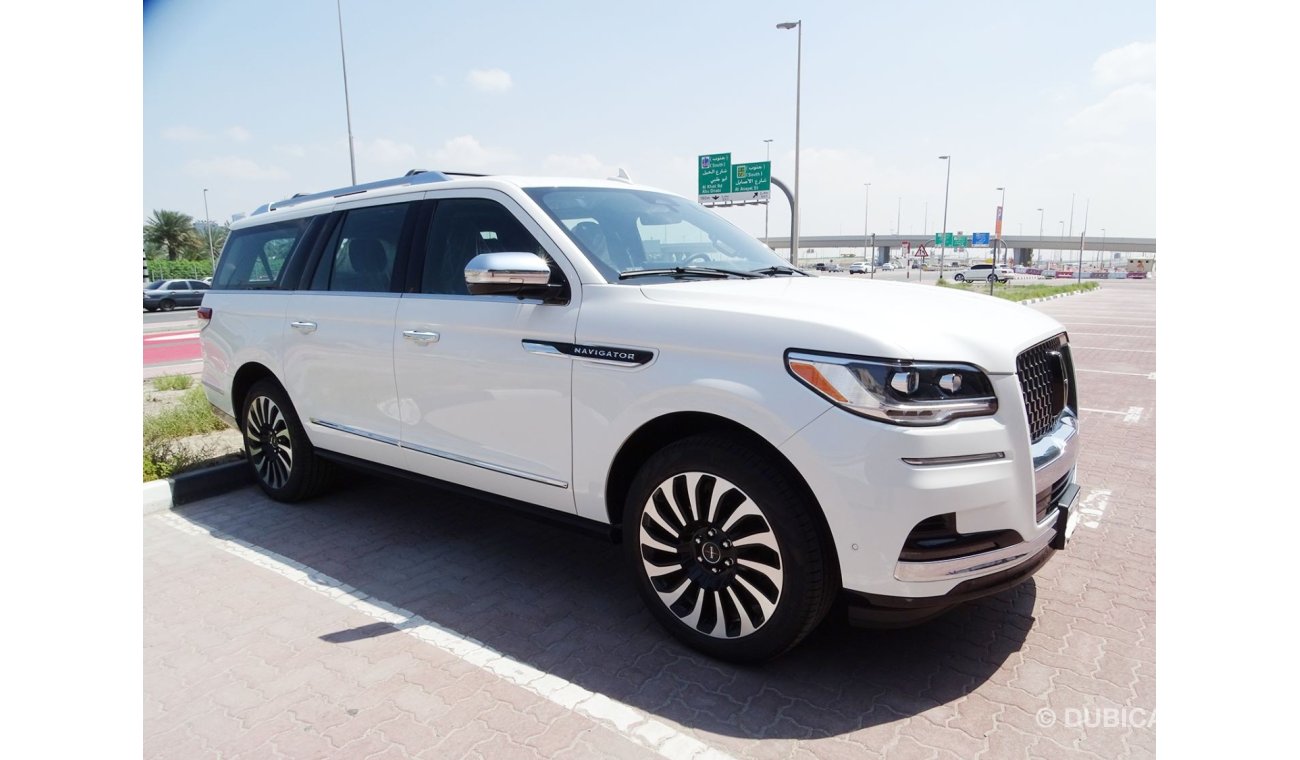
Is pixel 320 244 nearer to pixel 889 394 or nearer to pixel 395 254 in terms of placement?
pixel 395 254

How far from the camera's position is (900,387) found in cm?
251

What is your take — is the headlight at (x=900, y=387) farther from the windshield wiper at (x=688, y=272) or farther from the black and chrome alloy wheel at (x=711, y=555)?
the windshield wiper at (x=688, y=272)

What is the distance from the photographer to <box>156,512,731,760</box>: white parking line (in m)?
2.61

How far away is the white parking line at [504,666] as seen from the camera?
103 inches

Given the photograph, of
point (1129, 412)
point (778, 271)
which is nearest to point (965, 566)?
point (778, 271)

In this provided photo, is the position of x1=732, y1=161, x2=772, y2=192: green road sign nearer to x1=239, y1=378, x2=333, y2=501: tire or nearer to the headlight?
x1=239, y1=378, x2=333, y2=501: tire

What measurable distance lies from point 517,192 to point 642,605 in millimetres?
2036

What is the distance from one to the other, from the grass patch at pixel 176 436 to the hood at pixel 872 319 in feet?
14.0

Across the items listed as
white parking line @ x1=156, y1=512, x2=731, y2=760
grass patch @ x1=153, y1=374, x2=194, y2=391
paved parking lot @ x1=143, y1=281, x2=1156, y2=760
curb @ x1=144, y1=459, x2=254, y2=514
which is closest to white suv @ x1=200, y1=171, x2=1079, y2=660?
paved parking lot @ x1=143, y1=281, x2=1156, y2=760

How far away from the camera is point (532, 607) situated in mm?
3617

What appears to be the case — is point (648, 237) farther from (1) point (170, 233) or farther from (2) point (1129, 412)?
(1) point (170, 233)

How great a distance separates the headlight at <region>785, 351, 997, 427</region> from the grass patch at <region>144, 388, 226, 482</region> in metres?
4.91

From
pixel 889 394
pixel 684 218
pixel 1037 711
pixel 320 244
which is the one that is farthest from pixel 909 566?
pixel 320 244

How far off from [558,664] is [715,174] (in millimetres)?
38369
